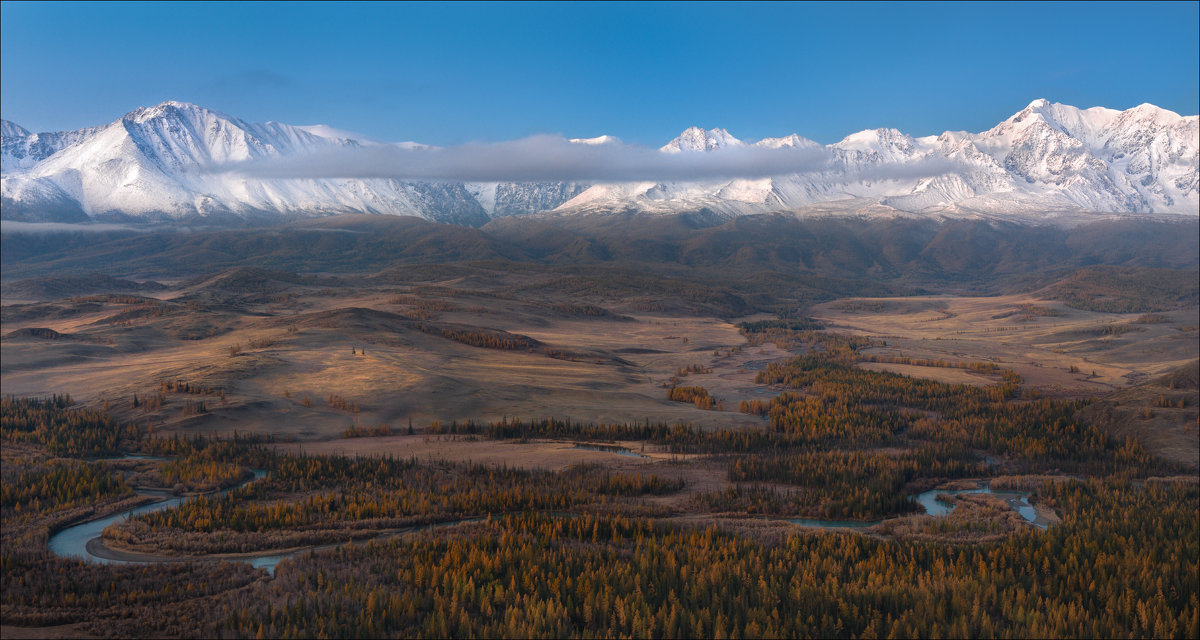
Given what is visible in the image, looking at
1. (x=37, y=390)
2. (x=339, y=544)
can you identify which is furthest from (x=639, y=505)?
(x=37, y=390)

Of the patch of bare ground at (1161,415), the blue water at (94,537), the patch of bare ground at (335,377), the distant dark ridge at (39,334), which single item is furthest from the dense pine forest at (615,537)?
the distant dark ridge at (39,334)

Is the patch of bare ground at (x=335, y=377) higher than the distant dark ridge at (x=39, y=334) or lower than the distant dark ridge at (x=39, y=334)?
lower

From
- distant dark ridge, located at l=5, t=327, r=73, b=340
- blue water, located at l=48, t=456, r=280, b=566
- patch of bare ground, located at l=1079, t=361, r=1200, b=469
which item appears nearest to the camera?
blue water, located at l=48, t=456, r=280, b=566

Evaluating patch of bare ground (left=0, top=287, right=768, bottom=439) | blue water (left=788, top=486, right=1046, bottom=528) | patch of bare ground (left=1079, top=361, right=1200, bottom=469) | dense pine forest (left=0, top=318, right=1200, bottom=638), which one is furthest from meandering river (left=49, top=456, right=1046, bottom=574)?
patch of bare ground (left=0, top=287, right=768, bottom=439)

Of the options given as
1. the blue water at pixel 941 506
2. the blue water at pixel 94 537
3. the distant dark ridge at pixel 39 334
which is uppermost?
the distant dark ridge at pixel 39 334

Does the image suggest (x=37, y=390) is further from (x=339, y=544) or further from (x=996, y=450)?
(x=996, y=450)

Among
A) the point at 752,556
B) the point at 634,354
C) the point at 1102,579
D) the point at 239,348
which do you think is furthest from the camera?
the point at 634,354

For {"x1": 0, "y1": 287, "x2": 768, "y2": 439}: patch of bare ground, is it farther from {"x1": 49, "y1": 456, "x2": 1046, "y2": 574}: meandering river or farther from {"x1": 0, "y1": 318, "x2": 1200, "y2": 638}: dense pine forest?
{"x1": 49, "y1": 456, "x2": 1046, "y2": 574}: meandering river

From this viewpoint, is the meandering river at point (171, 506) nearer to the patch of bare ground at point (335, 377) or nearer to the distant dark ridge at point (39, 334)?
the patch of bare ground at point (335, 377)

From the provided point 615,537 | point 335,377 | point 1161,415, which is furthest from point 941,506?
point 335,377

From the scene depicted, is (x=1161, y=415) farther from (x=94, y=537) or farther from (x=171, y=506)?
(x=94, y=537)

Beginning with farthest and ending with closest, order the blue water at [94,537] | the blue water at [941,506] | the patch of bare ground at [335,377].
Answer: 1. the patch of bare ground at [335,377]
2. the blue water at [941,506]
3. the blue water at [94,537]
